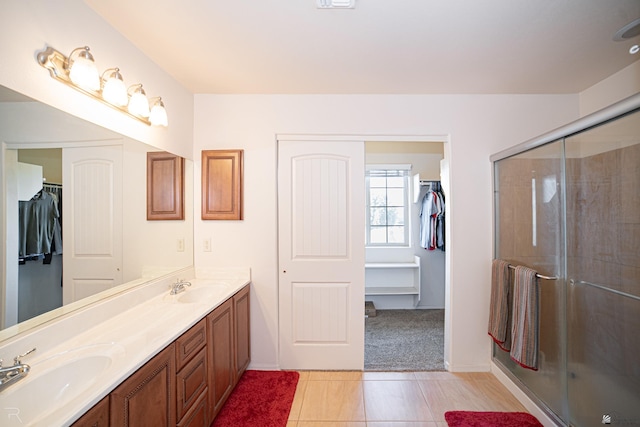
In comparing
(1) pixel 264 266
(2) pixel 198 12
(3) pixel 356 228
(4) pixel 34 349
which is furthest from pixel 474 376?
(2) pixel 198 12

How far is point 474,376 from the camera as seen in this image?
2.43m

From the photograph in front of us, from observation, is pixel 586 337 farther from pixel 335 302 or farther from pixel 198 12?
pixel 198 12

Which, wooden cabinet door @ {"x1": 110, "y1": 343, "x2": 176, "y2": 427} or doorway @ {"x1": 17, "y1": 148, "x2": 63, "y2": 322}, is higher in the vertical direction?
doorway @ {"x1": 17, "y1": 148, "x2": 63, "y2": 322}

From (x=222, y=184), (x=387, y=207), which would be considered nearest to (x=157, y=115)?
(x=222, y=184)

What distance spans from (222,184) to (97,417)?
1.81 meters

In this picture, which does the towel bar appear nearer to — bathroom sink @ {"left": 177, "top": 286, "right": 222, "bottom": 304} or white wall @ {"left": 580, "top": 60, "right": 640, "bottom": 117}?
white wall @ {"left": 580, "top": 60, "right": 640, "bottom": 117}

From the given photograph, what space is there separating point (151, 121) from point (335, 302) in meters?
1.99

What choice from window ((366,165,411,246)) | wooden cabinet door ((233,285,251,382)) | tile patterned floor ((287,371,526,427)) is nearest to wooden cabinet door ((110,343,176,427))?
wooden cabinet door ((233,285,251,382))

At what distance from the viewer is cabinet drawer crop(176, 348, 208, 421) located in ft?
4.65

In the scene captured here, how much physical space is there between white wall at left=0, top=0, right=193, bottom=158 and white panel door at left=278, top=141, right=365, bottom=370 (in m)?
1.09

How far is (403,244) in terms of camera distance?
4094 millimetres

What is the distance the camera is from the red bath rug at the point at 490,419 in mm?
1876

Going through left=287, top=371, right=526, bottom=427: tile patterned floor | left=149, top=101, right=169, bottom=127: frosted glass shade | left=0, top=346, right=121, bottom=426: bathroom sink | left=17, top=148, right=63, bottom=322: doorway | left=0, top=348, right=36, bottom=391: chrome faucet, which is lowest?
left=287, top=371, right=526, bottom=427: tile patterned floor

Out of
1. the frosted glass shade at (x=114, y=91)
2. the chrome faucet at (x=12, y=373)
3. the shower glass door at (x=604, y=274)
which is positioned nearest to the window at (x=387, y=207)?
the shower glass door at (x=604, y=274)
